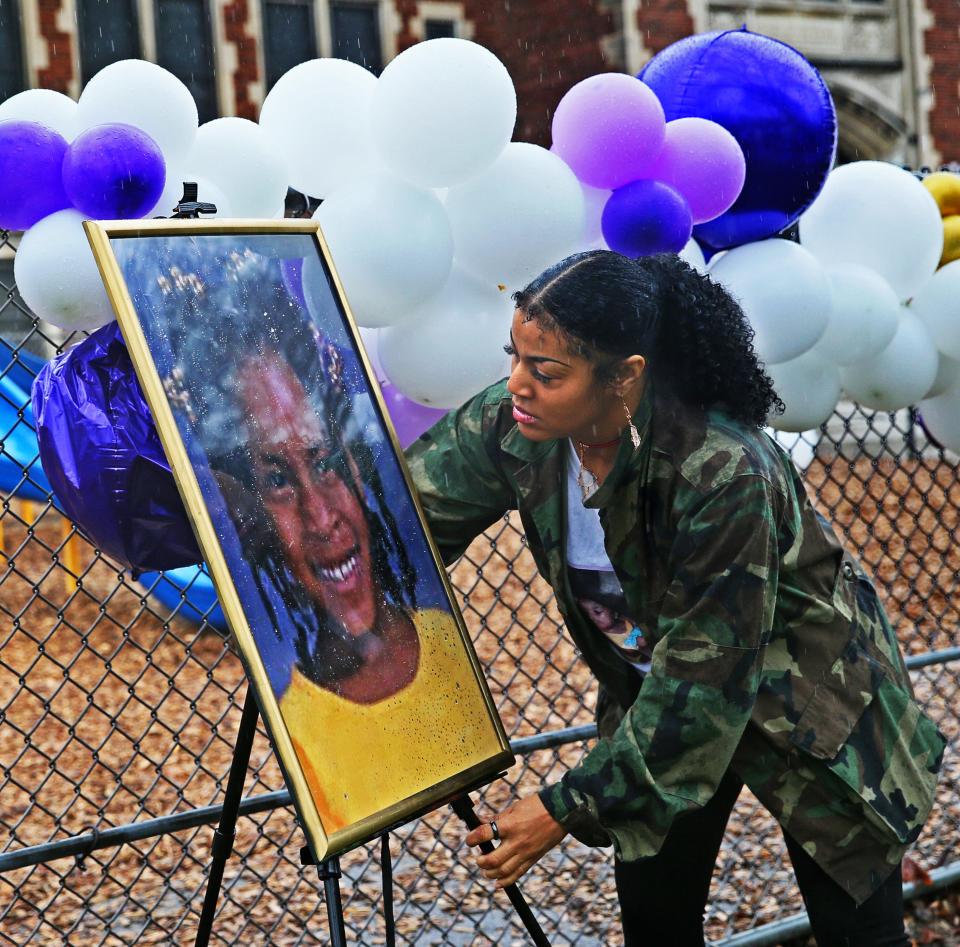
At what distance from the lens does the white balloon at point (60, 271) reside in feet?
7.18

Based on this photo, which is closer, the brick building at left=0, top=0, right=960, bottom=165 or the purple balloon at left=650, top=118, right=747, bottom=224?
the purple balloon at left=650, top=118, right=747, bottom=224

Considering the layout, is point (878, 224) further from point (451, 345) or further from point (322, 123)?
point (322, 123)

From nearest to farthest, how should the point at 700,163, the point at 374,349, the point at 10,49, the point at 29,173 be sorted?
the point at 29,173 < the point at 700,163 < the point at 374,349 < the point at 10,49

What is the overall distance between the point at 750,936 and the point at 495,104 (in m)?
2.41

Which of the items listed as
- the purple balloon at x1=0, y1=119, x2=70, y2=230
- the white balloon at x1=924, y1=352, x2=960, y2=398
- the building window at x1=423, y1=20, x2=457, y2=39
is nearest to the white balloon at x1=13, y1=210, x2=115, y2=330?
the purple balloon at x1=0, y1=119, x2=70, y2=230

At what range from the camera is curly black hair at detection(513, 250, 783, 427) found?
203 cm

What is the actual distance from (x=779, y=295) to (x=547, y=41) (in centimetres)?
1491

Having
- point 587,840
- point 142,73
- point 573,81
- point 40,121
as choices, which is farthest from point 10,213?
point 573,81

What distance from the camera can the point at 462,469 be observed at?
7.80 feet

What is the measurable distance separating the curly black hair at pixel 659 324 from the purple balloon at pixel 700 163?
21.9 inches

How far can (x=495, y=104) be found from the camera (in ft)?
8.32

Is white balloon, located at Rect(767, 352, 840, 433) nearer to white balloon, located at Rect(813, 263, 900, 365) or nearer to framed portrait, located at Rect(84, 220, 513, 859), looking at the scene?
white balloon, located at Rect(813, 263, 900, 365)

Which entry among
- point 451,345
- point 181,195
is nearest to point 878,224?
point 451,345

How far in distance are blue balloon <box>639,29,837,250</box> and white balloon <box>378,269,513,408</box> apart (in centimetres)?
66
